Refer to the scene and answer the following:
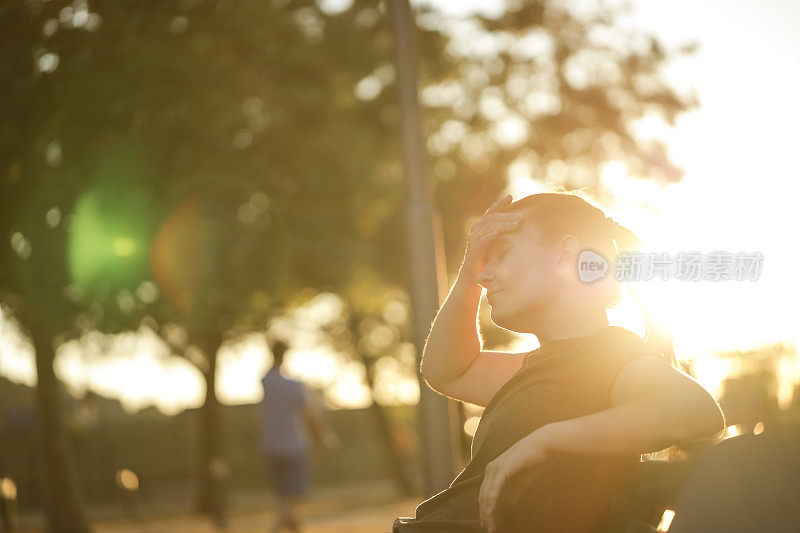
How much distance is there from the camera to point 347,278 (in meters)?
19.9

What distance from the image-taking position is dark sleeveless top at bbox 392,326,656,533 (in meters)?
2.17

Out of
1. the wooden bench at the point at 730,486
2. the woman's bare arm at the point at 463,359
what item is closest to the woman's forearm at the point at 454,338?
the woman's bare arm at the point at 463,359

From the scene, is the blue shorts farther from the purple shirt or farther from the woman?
the woman

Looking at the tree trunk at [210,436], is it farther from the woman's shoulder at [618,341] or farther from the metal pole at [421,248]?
the woman's shoulder at [618,341]

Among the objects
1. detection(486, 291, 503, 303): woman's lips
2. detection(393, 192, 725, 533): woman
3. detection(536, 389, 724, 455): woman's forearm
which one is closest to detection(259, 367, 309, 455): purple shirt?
detection(393, 192, 725, 533): woman

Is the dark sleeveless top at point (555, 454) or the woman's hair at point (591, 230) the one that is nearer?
the dark sleeveless top at point (555, 454)

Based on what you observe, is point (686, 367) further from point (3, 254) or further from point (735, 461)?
point (3, 254)

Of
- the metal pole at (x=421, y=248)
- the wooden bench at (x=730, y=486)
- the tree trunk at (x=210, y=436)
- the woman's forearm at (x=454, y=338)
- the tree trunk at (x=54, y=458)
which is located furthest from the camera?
the tree trunk at (x=210, y=436)

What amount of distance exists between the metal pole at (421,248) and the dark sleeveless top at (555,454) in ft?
19.1

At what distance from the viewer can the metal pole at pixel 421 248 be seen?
834 centimetres

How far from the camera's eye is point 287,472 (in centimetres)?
1204

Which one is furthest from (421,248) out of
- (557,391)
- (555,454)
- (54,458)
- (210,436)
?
(210,436)

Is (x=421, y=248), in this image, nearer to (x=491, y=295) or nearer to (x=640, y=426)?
(x=491, y=295)

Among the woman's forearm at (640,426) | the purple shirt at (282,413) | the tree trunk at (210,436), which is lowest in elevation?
the tree trunk at (210,436)
